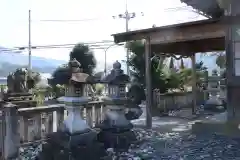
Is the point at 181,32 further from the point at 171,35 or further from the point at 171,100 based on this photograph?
the point at 171,100

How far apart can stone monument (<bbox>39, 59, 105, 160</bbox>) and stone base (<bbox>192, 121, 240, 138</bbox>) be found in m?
3.04

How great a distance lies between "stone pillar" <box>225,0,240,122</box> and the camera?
678 cm

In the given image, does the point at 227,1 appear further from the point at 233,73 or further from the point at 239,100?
the point at 239,100

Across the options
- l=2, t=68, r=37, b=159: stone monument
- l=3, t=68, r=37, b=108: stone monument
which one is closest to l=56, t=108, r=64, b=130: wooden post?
l=2, t=68, r=37, b=159: stone monument

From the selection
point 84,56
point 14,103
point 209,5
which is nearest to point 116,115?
point 14,103

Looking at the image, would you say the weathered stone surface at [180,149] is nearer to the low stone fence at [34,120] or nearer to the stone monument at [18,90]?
the low stone fence at [34,120]

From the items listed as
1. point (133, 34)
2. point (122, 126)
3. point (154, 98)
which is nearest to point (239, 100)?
point (122, 126)

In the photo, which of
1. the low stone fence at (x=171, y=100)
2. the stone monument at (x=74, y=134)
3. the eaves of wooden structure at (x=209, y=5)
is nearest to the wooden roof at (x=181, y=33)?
the eaves of wooden structure at (x=209, y=5)

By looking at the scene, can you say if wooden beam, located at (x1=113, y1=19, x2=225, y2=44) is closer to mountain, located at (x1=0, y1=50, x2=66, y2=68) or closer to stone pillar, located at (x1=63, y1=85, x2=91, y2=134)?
stone pillar, located at (x1=63, y1=85, x2=91, y2=134)

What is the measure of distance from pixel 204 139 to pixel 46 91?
13848 millimetres

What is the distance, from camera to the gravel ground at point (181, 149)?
5.43 metres

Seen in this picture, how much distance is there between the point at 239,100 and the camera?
6812mm

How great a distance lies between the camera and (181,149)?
6.00 metres

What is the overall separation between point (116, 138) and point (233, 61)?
335cm
